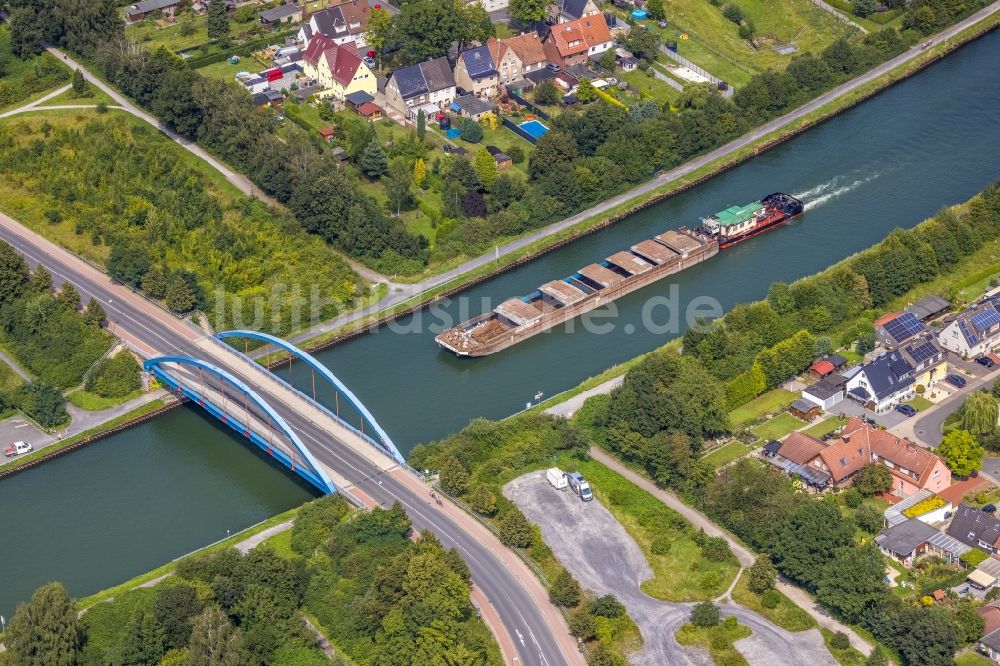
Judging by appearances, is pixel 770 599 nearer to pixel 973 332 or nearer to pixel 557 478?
pixel 557 478

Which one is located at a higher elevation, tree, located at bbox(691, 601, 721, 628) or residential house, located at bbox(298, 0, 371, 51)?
residential house, located at bbox(298, 0, 371, 51)

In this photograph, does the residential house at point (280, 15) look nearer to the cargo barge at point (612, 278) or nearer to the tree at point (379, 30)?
the tree at point (379, 30)

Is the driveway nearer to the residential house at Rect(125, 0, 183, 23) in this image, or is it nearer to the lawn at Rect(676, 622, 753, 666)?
the lawn at Rect(676, 622, 753, 666)

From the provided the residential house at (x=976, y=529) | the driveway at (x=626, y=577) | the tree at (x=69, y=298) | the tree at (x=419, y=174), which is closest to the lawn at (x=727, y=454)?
the driveway at (x=626, y=577)

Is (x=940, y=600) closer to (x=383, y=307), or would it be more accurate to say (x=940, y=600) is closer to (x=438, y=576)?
(x=438, y=576)

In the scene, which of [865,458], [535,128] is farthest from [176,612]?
[535,128]

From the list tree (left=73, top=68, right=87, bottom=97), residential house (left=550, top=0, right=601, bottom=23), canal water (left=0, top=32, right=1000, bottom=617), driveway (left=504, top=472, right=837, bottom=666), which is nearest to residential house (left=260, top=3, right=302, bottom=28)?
tree (left=73, top=68, right=87, bottom=97)
